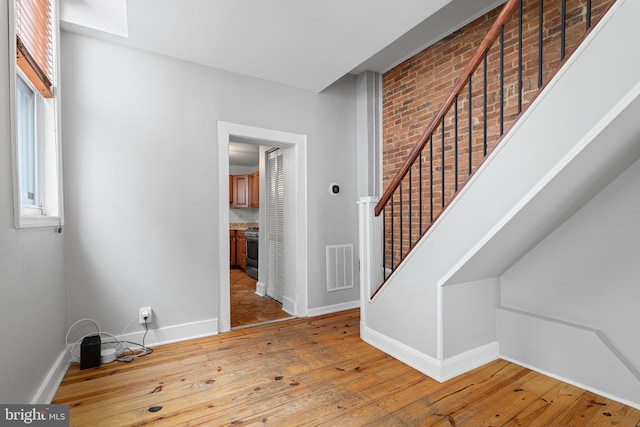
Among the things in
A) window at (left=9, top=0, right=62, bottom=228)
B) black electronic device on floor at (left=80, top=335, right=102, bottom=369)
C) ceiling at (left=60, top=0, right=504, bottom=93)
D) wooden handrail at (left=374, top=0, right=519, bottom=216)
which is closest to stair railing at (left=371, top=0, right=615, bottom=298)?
wooden handrail at (left=374, top=0, right=519, bottom=216)

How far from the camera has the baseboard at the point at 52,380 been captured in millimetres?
1753

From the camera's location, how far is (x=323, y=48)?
8.81 feet

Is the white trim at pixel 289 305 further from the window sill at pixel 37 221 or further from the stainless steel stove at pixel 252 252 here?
the window sill at pixel 37 221

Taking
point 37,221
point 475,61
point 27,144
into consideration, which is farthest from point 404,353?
point 27,144

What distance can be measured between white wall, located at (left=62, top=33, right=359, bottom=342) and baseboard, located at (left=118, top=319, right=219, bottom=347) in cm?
5

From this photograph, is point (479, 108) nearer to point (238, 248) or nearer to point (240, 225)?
point (238, 248)

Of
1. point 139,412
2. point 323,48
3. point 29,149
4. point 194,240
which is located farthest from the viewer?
point 194,240

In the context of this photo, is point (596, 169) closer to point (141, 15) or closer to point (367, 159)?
point (367, 159)

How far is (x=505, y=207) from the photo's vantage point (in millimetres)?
1729

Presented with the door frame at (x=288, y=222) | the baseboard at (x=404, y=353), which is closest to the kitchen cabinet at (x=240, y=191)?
the door frame at (x=288, y=222)

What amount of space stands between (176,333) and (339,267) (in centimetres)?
190

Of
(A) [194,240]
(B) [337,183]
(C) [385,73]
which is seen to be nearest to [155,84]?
(A) [194,240]

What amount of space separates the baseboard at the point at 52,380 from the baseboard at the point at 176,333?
0.39 metres

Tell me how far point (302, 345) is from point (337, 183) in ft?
6.34
